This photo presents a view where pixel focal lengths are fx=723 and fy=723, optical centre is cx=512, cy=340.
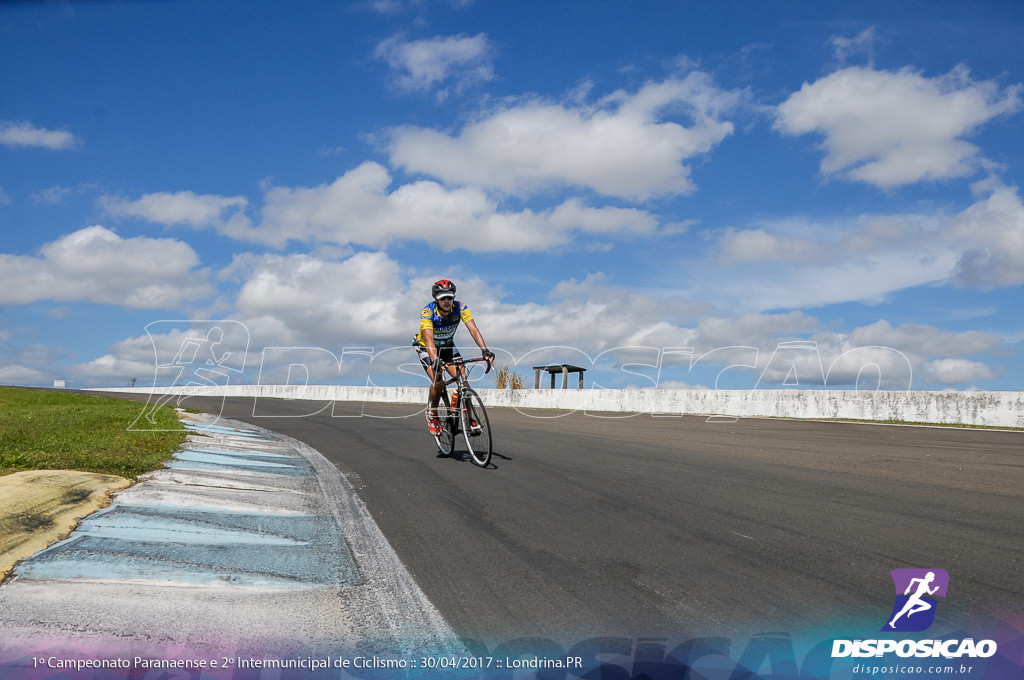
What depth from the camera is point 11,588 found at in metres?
3.15

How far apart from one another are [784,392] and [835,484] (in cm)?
1878

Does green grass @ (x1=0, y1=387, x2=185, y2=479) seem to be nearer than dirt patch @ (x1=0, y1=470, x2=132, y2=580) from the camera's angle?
No

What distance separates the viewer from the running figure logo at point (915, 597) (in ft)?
10.2

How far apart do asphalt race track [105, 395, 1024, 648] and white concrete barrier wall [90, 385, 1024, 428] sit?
36.9 feet

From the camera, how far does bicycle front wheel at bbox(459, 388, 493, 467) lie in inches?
344

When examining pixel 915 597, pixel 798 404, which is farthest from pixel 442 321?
pixel 798 404

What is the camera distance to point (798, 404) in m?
24.8

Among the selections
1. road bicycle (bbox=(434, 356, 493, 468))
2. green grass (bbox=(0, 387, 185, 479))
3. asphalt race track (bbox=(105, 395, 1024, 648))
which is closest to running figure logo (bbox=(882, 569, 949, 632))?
asphalt race track (bbox=(105, 395, 1024, 648))

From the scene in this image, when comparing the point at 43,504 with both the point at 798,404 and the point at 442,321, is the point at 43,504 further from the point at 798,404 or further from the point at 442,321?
the point at 798,404

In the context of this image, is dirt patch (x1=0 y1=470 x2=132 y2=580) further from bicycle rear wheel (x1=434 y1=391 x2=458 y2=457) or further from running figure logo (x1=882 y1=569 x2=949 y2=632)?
bicycle rear wheel (x1=434 y1=391 x2=458 y2=457)

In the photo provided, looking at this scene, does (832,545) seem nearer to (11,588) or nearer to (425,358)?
(11,588)

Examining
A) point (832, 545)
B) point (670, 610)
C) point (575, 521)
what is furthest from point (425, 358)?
point (670, 610)

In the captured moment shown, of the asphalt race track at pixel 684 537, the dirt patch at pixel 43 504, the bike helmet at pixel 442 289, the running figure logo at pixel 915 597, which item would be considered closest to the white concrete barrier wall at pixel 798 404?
the bike helmet at pixel 442 289

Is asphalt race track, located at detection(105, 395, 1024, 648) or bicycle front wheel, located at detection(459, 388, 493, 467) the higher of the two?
bicycle front wheel, located at detection(459, 388, 493, 467)
